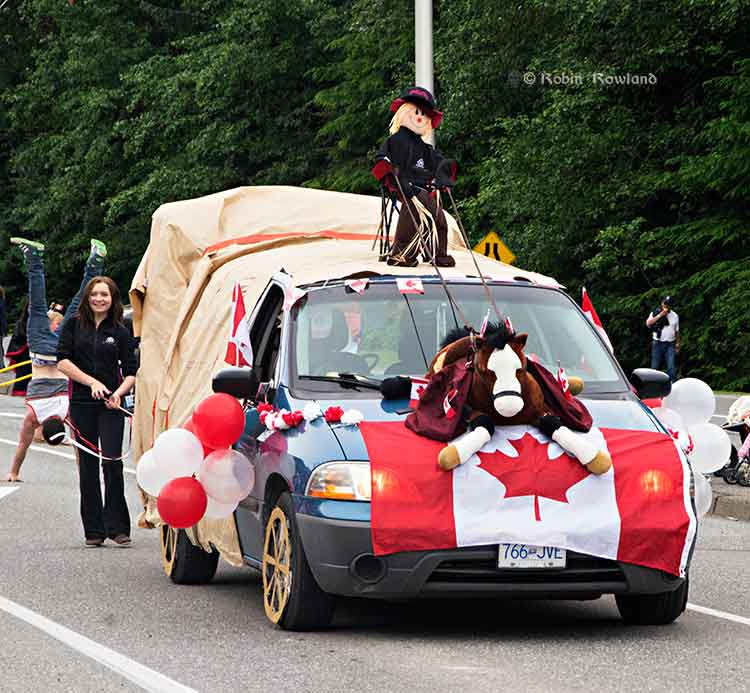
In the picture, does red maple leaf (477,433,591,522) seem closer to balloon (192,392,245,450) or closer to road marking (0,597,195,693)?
balloon (192,392,245,450)

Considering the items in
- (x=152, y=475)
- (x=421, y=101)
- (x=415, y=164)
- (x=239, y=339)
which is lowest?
(x=152, y=475)

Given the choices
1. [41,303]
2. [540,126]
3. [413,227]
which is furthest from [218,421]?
[540,126]

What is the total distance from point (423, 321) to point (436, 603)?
5.05 feet

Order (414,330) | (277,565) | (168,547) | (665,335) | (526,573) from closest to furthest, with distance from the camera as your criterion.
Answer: (526,573) < (277,565) < (414,330) < (168,547) < (665,335)

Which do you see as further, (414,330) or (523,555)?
(414,330)

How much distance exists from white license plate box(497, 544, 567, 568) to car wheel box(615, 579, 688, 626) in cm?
71

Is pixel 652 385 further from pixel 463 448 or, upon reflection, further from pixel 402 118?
pixel 402 118

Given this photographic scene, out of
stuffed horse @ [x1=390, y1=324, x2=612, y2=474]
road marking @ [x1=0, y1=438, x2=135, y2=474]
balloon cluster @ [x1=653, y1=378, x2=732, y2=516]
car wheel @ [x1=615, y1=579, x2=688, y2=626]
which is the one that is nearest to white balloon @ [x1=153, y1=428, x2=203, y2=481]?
stuffed horse @ [x1=390, y1=324, x2=612, y2=474]

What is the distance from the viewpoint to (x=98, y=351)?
12680 mm

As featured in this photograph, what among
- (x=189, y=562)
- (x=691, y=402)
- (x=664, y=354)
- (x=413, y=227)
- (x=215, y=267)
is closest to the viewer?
(x=691, y=402)

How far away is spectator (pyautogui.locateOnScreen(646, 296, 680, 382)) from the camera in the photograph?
3284 cm

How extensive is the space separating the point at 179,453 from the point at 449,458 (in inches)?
75.9

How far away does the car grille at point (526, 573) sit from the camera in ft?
26.8

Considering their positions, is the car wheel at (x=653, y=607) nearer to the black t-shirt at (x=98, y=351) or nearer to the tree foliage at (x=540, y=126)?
the black t-shirt at (x=98, y=351)
